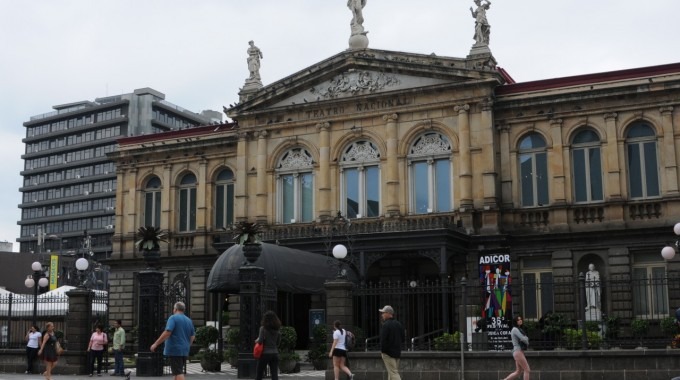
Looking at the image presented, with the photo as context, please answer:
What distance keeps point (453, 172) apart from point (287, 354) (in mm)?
13389

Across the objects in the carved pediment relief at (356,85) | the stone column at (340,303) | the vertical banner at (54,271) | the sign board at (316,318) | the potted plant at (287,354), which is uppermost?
the carved pediment relief at (356,85)

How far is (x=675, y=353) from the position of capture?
22.1 meters

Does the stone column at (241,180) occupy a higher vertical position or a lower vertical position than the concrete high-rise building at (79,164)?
lower

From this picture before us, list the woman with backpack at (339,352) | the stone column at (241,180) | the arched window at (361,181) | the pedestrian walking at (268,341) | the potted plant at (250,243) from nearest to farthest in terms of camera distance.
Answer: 1. the pedestrian walking at (268,341)
2. the woman with backpack at (339,352)
3. the potted plant at (250,243)
4. the arched window at (361,181)
5. the stone column at (241,180)

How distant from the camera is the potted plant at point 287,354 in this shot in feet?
93.9

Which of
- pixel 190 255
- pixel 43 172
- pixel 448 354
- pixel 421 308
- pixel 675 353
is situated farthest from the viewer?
pixel 43 172

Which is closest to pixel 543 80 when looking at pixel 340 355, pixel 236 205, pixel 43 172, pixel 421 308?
pixel 421 308

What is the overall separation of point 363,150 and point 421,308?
8.80 meters

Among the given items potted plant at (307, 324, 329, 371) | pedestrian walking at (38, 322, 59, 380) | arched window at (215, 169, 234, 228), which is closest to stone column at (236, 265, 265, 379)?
potted plant at (307, 324, 329, 371)

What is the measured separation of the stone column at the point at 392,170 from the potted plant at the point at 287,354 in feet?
36.1

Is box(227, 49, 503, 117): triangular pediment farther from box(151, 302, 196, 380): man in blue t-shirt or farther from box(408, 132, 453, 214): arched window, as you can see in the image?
box(151, 302, 196, 380): man in blue t-shirt

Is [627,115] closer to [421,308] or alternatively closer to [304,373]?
[421,308]

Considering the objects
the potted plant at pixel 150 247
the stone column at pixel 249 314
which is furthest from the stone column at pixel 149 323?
the stone column at pixel 249 314

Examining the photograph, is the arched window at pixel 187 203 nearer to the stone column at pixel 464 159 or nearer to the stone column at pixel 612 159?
the stone column at pixel 464 159
